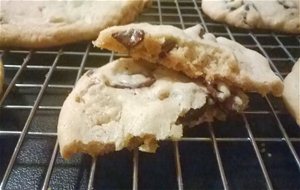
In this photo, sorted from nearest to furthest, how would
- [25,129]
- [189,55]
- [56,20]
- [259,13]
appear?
[25,129] → [189,55] → [56,20] → [259,13]

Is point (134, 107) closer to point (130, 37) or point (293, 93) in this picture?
point (130, 37)

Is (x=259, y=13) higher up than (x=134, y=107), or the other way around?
(x=259, y=13)

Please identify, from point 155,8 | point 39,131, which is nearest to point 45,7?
point 155,8

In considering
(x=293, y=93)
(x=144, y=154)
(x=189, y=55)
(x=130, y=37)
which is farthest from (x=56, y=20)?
(x=293, y=93)

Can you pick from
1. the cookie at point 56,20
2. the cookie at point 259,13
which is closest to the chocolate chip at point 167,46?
the cookie at point 56,20

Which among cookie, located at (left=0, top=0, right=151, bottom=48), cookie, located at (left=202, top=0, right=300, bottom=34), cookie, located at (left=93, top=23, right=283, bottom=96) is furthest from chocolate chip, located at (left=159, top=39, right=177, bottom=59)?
cookie, located at (left=202, top=0, right=300, bottom=34)

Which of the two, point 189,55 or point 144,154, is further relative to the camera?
point 189,55
